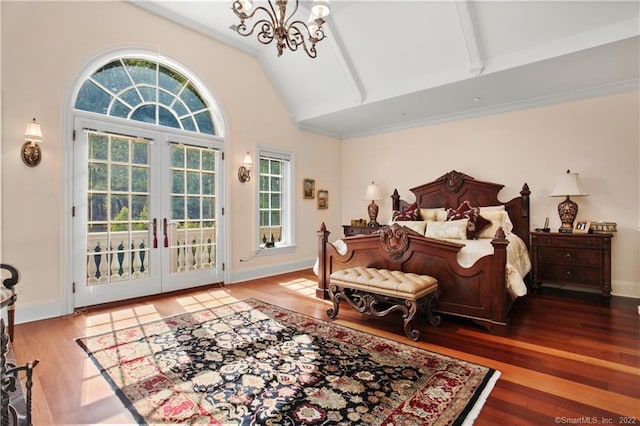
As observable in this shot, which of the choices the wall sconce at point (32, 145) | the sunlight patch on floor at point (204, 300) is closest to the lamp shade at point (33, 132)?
the wall sconce at point (32, 145)

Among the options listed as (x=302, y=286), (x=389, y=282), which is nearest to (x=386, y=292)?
(x=389, y=282)

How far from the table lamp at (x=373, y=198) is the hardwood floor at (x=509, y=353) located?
2.55 m

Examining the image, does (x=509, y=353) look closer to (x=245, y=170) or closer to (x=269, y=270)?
(x=269, y=270)

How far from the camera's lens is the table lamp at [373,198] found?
6062 millimetres

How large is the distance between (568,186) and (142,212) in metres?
5.49

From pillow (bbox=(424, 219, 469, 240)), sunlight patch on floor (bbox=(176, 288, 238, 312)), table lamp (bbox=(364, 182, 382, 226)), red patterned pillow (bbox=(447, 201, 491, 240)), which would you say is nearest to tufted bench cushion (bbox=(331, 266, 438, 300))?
pillow (bbox=(424, 219, 469, 240))

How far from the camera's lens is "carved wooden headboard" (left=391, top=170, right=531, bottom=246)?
186 inches

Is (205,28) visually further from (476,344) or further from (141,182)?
(476,344)

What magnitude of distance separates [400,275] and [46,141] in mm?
3886

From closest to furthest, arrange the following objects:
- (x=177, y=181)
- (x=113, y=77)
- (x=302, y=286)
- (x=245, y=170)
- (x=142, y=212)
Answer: (x=113, y=77) → (x=142, y=212) → (x=177, y=181) → (x=302, y=286) → (x=245, y=170)

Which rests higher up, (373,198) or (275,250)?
(373,198)

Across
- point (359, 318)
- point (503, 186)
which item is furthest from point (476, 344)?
point (503, 186)

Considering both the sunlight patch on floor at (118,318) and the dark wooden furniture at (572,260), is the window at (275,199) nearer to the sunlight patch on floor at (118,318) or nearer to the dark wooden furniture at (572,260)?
the sunlight patch on floor at (118,318)

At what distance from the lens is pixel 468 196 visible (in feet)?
17.1
